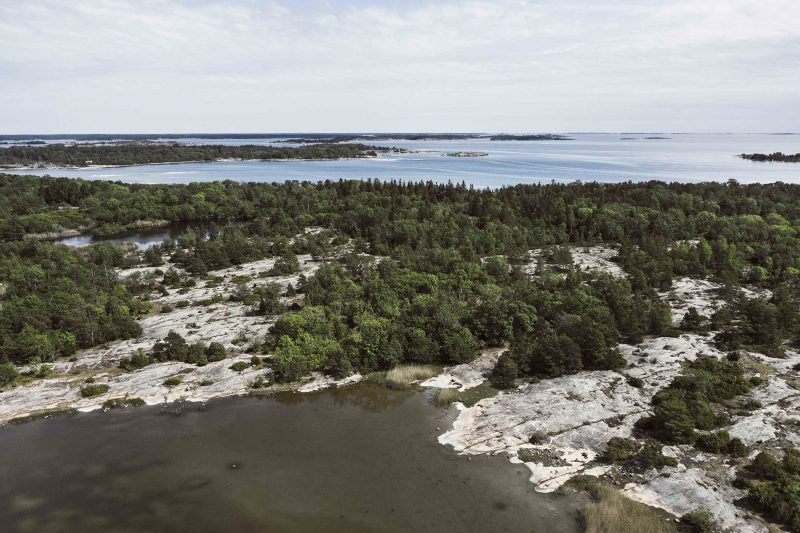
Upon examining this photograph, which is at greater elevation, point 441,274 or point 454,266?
point 454,266

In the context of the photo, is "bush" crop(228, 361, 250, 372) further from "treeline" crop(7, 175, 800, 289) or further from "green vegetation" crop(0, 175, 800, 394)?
"treeline" crop(7, 175, 800, 289)

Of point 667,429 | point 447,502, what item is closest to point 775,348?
point 667,429

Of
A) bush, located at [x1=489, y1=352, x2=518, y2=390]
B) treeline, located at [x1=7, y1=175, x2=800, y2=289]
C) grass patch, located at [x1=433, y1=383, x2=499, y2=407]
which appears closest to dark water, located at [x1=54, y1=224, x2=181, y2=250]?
treeline, located at [x1=7, y1=175, x2=800, y2=289]

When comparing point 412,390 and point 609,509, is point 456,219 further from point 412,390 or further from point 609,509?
point 609,509

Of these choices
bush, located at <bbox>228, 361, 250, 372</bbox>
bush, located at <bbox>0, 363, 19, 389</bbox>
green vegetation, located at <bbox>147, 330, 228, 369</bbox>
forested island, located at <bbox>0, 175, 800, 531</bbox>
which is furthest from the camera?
green vegetation, located at <bbox>147, 330, 228, 369</bbox>

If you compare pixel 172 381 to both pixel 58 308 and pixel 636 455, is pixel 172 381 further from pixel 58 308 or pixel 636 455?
pixel 636 455

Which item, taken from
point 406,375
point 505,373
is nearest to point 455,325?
Result: point 406,375
